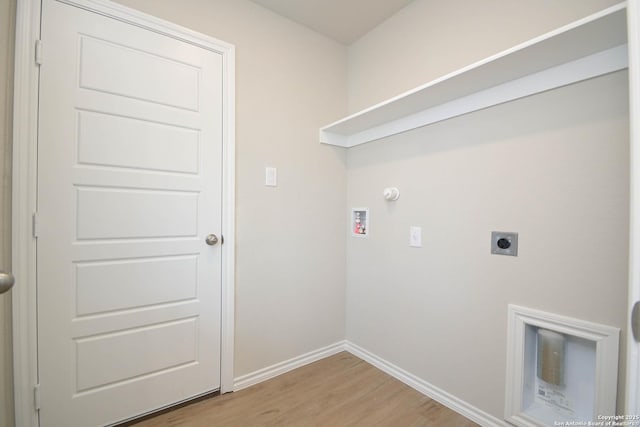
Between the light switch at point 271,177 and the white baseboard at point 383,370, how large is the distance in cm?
131

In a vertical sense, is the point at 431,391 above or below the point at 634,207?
below

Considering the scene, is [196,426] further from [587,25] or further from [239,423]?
[587,25]

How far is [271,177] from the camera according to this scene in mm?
1997

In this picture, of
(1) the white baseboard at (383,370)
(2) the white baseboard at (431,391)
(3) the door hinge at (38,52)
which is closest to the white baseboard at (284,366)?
(1) the white baseboard at (383,370)

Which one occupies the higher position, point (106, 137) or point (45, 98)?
point (45, 98)

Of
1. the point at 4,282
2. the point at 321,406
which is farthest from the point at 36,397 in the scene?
the point at 321,406

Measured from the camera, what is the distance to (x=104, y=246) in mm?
1454

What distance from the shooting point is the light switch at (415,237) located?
1.84 metres

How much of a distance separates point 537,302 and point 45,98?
256cm

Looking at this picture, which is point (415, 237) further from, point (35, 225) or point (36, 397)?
point (36, 397)

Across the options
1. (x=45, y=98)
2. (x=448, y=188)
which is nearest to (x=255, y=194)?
(x=45, y=98)

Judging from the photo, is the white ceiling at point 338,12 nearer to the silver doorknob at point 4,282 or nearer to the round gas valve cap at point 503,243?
the round gas valve cap at point 503,243

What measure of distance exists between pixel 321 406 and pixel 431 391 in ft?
2.31

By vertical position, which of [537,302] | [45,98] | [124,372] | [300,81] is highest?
[300,81]
